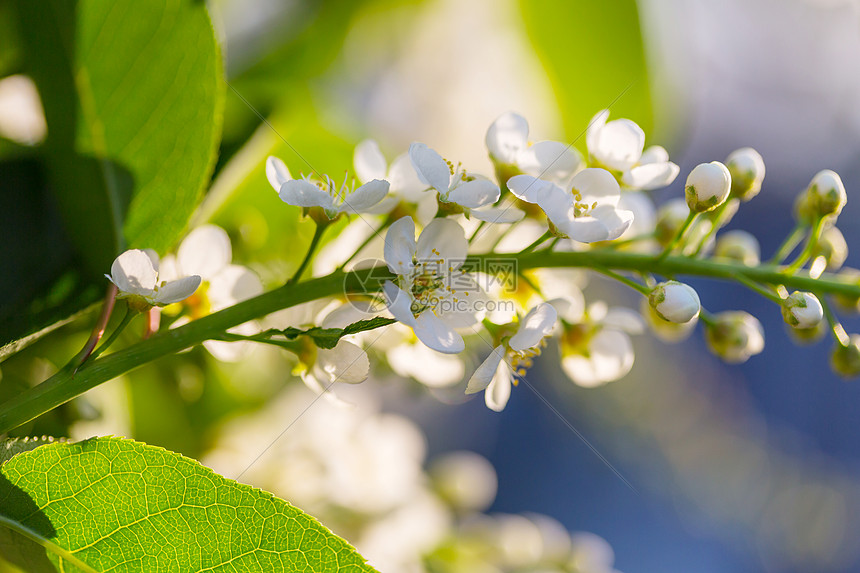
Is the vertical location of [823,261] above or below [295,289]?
above

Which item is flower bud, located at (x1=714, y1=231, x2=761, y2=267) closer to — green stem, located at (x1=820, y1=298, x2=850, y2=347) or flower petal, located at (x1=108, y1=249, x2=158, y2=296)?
green stem, located at (x1=820, y1=298, x2=850, y2=347)

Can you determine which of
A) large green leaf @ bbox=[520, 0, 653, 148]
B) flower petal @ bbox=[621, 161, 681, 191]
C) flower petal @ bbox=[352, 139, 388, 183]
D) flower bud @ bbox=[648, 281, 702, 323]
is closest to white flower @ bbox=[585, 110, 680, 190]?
flower petal @ bbox=[621, 161, 681, 191]

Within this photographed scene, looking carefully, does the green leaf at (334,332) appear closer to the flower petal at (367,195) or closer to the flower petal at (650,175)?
the flower petal at (367,195)

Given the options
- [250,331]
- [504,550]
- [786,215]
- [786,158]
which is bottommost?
[504,550]

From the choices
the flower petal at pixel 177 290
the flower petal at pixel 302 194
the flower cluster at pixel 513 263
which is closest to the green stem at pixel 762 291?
the flower cluster at pixel 513 263

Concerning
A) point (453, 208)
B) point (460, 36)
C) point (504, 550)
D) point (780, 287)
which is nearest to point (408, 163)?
point (453, 208)

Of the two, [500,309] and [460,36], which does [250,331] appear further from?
[460,36]

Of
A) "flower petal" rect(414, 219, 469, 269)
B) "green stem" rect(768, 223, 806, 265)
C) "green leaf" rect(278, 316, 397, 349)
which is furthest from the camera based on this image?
"green stem" rect(768, 223, 806, 265)
